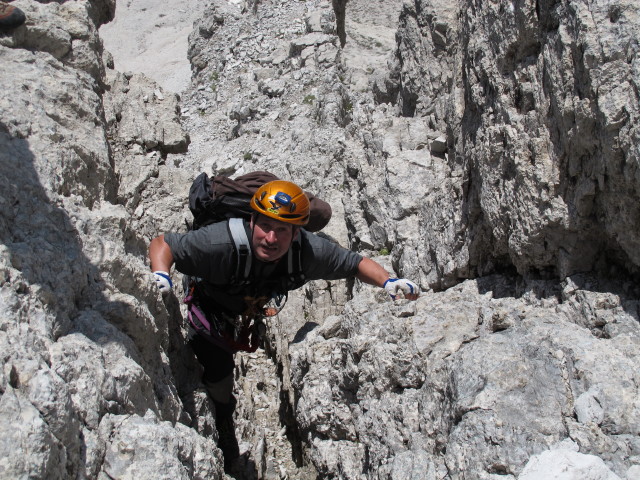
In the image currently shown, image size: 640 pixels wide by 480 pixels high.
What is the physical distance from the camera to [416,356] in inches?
235

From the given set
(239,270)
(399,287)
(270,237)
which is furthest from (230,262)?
(399,287)

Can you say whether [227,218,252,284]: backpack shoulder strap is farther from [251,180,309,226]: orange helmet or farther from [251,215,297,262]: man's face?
[251,180,309,226]: orange helmet

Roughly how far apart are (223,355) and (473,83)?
15.4ft

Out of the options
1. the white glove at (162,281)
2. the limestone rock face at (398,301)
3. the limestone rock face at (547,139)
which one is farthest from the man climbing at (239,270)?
the limestone rock face at (547,139)

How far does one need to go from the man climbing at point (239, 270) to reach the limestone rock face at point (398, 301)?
11.4 inches

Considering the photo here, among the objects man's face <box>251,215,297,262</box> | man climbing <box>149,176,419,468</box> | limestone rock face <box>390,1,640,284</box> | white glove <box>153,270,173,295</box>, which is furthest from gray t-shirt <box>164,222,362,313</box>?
limestone rock face <box>390,1,640,284</box>

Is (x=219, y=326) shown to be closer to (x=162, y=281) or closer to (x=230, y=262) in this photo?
(x=230, y=262)

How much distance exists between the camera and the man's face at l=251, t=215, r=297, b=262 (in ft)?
21.4

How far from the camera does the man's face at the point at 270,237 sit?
6535 mm

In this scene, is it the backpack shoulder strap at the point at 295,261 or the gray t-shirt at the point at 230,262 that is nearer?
the gray t-shirt at the point at 230,262

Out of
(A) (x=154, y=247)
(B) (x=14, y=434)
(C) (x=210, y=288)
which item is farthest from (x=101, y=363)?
(C) (x=210, y=288)

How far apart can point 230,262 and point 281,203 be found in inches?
35.8

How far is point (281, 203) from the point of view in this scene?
6.48 meters

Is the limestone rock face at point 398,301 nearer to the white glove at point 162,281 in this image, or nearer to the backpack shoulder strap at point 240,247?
the white glove at point 162,281
